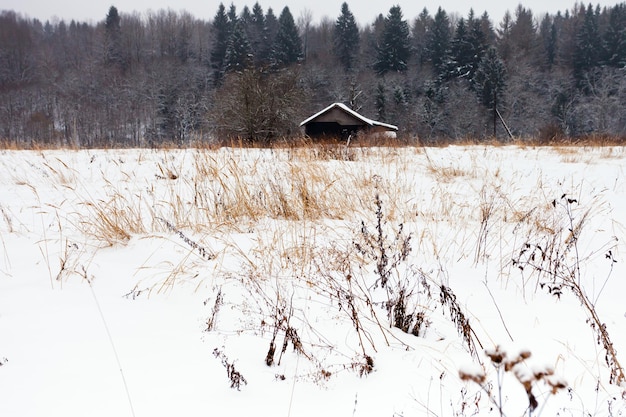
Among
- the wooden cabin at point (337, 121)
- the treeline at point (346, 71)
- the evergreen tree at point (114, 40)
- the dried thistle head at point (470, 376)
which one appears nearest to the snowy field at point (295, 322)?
the dried thistle head at point (470, 376)

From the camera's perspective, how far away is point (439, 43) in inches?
2146

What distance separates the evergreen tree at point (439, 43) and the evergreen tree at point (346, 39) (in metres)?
11.5

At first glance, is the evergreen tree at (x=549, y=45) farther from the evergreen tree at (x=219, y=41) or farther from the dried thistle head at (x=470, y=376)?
the dried thistle head at (x=470, y=376)

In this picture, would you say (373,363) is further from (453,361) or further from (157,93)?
(157,93)

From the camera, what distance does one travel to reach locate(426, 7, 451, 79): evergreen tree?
5305 cm

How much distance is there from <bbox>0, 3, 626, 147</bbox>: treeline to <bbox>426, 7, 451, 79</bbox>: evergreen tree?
0.19 metres

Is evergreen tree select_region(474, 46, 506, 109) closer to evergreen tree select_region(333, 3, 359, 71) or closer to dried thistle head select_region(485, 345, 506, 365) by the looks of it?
evergreen tree select_region(333, 3, 359, 71)

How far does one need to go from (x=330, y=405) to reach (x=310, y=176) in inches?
126

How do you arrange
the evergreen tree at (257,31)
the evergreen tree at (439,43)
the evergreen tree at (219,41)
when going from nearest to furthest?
the evergreen tree at (439,43) → the evergreen tree at (219,41) → the evergreen tree at (257,31)

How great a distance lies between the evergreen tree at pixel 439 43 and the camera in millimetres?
53050

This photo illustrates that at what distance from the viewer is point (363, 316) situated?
68.2 inches

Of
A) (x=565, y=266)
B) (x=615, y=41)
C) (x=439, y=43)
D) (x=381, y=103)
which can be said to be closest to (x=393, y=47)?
(x=439, y=43)

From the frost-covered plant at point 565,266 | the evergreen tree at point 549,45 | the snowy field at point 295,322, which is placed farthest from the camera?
the evergreen tree at point 549,45

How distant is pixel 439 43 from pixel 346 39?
49.0 ft
